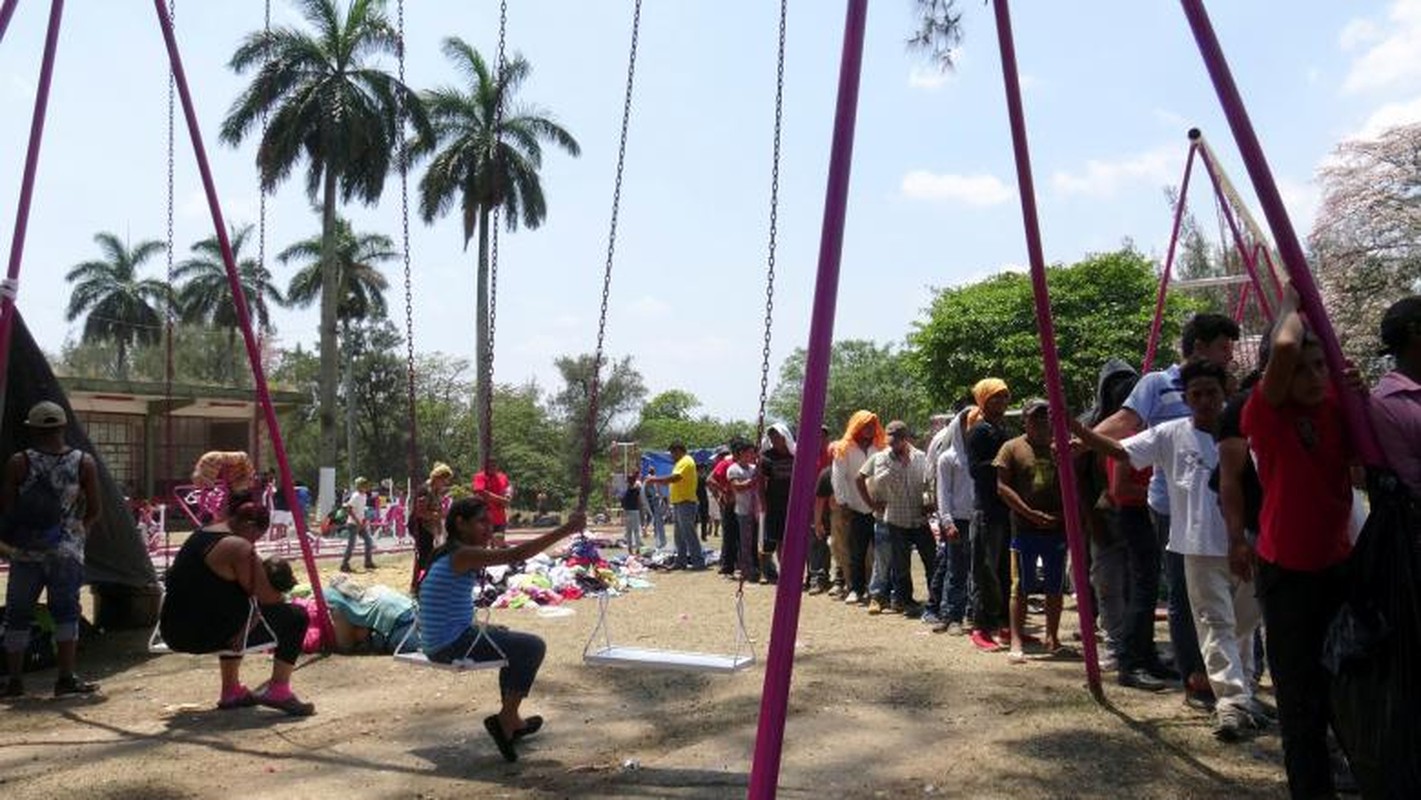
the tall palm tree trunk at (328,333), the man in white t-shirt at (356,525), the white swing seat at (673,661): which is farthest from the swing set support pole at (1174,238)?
the tall palm tree trunk at (328,333)

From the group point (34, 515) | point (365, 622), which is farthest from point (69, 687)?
point (365, 622)

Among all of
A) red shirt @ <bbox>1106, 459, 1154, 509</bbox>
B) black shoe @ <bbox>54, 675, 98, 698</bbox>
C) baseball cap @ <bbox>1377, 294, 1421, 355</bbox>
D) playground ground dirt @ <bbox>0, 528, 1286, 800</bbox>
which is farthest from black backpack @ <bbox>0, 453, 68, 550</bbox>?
baseball cap @ <bbox>1377, 294, 1421, 355</bbox>

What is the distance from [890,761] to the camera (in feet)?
15.7

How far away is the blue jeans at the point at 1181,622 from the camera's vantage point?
5316 mm

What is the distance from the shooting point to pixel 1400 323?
3.28 m

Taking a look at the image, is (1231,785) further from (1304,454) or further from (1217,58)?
(1217,58)

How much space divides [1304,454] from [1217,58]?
1312 mm

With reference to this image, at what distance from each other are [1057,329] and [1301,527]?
31689mm

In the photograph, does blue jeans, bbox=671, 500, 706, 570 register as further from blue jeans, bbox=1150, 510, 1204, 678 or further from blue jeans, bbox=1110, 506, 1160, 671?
blue jeans, bbox=1150, 510, 1204, 678

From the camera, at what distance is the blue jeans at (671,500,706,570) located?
47.6ft

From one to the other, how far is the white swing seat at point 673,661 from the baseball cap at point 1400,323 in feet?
9.90

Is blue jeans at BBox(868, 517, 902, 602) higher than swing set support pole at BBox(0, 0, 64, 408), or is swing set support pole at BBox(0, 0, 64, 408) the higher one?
swing set support pole at BBox(0, 0, 64, 408)

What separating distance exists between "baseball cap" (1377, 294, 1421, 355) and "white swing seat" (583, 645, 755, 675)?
302 cm

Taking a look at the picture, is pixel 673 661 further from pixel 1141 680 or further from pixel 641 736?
pixel 1141 680
